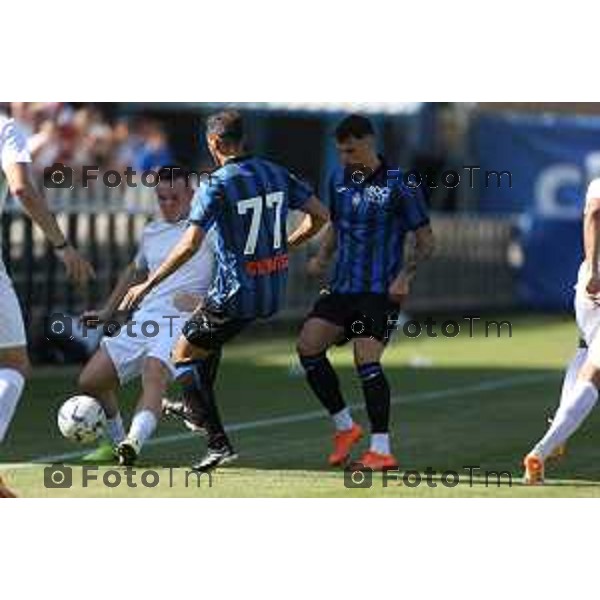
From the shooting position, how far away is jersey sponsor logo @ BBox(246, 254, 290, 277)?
42.2 ft

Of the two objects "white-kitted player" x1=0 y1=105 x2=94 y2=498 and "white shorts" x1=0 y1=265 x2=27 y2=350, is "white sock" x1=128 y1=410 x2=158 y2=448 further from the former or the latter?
"white shorts" x1=0 y1=265 x2=27 y2=350

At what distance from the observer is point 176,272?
13.4 meters

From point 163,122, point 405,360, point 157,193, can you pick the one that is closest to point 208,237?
point 157,193

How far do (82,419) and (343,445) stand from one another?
1751mm

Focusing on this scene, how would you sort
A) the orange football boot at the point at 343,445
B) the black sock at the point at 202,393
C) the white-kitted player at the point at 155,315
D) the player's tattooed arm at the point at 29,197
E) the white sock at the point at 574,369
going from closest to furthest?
the player's tattooed arm at the point at 29,197
the black sock at the point at 202,393
the white-kitted player at the point at 155,315
the orange football boot at the point at 343,445
the white sock at the point at 574,369

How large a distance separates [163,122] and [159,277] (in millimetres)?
22507

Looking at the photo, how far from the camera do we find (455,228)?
31.7 meters

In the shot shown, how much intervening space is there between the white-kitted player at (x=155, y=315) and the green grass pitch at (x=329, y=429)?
55 centimetres

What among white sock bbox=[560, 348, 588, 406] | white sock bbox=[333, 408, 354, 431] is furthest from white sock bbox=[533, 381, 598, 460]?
white sock bbox=[333, 408, 354, 431]

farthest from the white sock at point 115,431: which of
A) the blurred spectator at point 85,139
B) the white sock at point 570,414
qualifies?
the blurred spectator at point 85,139

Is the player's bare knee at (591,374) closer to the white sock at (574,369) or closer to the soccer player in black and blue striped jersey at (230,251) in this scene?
the white sock at (574,369)

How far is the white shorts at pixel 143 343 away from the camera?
13.2 metres

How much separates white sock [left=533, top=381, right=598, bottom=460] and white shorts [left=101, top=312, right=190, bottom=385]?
97.4 inches

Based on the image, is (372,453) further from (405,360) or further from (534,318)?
(534,318)
